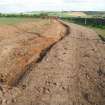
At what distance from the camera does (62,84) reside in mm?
14398

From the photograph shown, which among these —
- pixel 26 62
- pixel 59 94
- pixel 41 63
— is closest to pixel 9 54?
pixel 26 62

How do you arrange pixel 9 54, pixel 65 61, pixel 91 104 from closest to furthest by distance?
pixel 91 104 → pixel 65 61 → pixel 9 54

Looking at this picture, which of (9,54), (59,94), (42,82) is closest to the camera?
(59,94)

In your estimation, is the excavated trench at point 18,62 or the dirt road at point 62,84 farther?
the excavated trench at point 18,62

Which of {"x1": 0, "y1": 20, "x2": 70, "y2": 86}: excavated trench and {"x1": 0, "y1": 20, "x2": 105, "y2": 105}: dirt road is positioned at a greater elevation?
{"x1": 0, "y1": 20, "x2": 105, "y2": 105}: dirt road

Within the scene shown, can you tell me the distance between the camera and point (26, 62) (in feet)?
66.8

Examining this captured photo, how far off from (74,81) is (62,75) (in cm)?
116

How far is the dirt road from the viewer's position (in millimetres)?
12414

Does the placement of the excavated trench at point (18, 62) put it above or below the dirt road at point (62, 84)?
below

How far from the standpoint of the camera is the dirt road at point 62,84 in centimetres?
1241

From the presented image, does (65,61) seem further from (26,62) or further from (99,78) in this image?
(99,78)

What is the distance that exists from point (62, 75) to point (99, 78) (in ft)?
5.58

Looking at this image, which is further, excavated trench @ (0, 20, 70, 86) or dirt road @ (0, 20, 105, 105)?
excavated trench @ (0, 20, 70, 86)

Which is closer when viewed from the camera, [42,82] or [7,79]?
[42,82]
